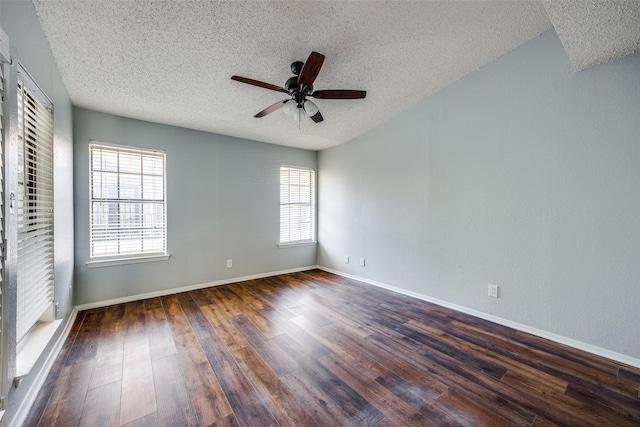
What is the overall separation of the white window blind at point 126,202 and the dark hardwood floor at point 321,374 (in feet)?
2.83

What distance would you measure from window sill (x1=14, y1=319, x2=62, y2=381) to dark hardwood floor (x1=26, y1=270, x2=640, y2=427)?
0.95ft

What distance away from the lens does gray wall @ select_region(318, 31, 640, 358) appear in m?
2.13

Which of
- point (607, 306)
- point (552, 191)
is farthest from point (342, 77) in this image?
point (607, 306)

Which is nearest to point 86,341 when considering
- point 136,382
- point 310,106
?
point 136,382

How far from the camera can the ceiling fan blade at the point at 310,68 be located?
1.91 meters

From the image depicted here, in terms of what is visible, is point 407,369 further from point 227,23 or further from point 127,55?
point 127,55

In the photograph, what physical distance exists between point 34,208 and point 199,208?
214 centimetres

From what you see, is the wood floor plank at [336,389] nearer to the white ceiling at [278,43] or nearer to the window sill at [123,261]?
the window sill at [123,261]

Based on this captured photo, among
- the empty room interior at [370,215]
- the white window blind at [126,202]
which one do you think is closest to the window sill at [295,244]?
the empty room interior at [370,215]

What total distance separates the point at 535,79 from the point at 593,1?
890 mm

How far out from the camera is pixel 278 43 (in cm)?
228

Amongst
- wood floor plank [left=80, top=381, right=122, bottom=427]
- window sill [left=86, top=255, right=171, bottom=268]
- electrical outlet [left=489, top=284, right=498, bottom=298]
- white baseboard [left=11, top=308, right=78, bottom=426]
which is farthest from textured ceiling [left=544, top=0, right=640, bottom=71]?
window sill [left=86, top=255, right=171, bottom=268]

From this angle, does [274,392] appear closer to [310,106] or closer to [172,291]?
[310,106]

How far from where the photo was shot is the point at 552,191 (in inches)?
96.4
